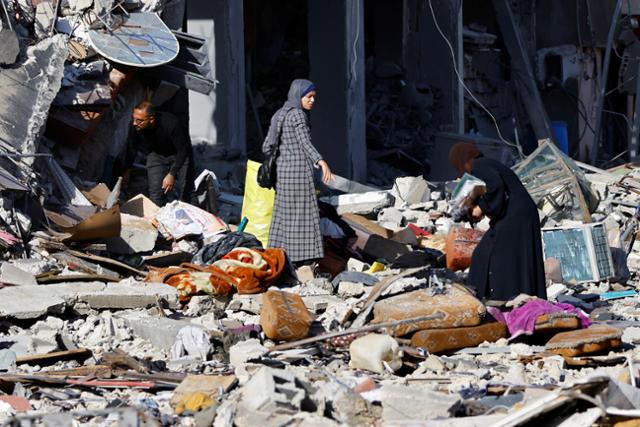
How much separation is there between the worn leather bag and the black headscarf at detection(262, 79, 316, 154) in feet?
0.19

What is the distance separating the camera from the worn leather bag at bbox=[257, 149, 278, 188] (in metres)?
10.9

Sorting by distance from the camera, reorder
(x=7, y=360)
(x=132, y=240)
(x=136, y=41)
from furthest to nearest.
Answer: (x=136, y=41) < (x=132, y=240) < (x=7, y=360)

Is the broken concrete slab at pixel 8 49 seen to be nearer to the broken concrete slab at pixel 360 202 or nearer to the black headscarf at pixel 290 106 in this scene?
the black headscarf at pixel 290 106

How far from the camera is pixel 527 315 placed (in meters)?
8.44

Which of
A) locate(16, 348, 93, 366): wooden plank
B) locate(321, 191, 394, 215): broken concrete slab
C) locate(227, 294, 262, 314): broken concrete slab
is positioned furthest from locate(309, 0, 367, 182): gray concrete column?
locate(16, 348, 93, 366): wooden plank

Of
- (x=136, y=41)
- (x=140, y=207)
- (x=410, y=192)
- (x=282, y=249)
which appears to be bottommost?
(x=282, y=249)

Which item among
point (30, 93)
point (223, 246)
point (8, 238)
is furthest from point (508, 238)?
point (30, 93)

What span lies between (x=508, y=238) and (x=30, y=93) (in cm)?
462

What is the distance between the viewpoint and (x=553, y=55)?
77.2ft

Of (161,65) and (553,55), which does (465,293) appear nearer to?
(161,65)

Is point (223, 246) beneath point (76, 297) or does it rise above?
above

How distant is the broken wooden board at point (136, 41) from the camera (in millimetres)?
12797

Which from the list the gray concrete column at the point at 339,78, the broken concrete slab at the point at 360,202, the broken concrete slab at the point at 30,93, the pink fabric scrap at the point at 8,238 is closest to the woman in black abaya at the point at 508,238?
the pink fabric scrap at the point at 8,238

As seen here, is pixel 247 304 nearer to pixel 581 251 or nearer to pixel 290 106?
pixel 290 106
